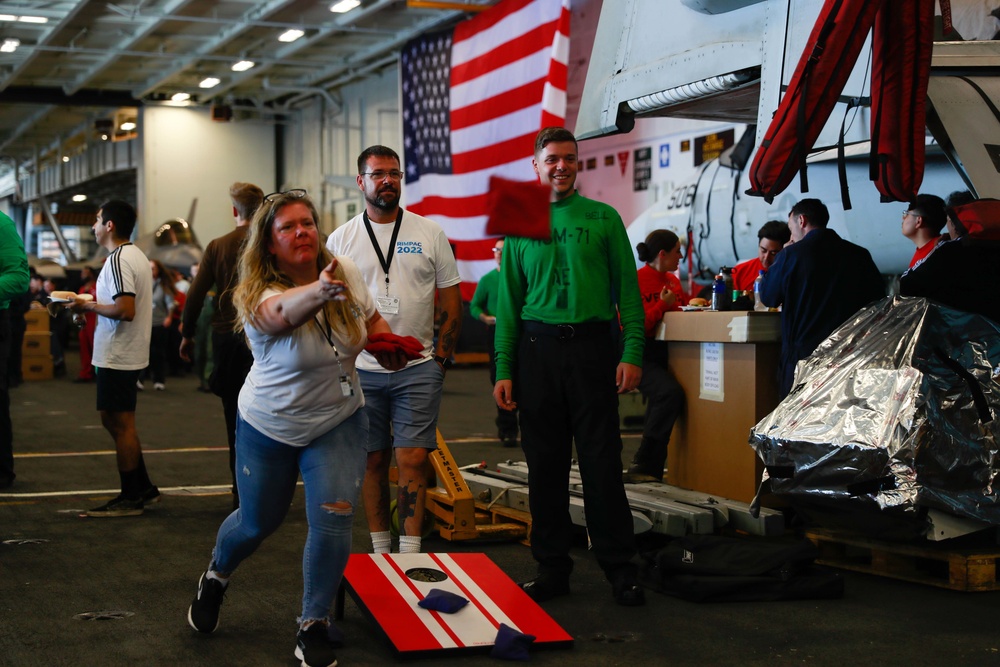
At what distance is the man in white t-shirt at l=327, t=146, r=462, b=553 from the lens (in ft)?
15.6

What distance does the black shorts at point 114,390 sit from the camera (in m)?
6.15

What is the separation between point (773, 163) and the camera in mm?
5305

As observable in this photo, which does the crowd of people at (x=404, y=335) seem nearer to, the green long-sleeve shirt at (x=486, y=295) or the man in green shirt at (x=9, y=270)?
the man in green shirt at (x=9, y=270)

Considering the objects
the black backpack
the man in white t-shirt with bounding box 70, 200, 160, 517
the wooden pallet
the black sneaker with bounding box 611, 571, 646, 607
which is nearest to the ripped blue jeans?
the black sneaker with bounding box 611, 571, 646, 607

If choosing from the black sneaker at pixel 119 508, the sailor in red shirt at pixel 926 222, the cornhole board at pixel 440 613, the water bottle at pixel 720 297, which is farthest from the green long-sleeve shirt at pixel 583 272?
the black sneaker at pixel 119 508

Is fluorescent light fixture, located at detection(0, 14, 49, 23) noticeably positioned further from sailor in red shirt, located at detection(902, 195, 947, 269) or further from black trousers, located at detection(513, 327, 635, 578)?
black trousers, located at detection(513, 327, 635, 578)

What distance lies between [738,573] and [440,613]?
1.38 m

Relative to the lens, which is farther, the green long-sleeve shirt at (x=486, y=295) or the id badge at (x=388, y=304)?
the green long-sleeve shirt at (x=486, y=295)

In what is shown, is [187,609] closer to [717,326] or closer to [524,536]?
[524,536]

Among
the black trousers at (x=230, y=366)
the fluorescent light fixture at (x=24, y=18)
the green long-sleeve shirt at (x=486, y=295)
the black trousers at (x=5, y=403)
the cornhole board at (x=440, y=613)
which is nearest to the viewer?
the cornhole board at (x=440, y=613)

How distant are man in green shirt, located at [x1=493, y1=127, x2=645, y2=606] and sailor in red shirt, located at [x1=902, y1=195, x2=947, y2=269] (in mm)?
2686

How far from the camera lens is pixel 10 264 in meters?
6.55

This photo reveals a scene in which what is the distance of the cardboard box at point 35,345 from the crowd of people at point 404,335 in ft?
36.3

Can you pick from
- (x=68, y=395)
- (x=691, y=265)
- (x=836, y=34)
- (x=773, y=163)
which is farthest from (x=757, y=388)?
(x=68, y=395)
